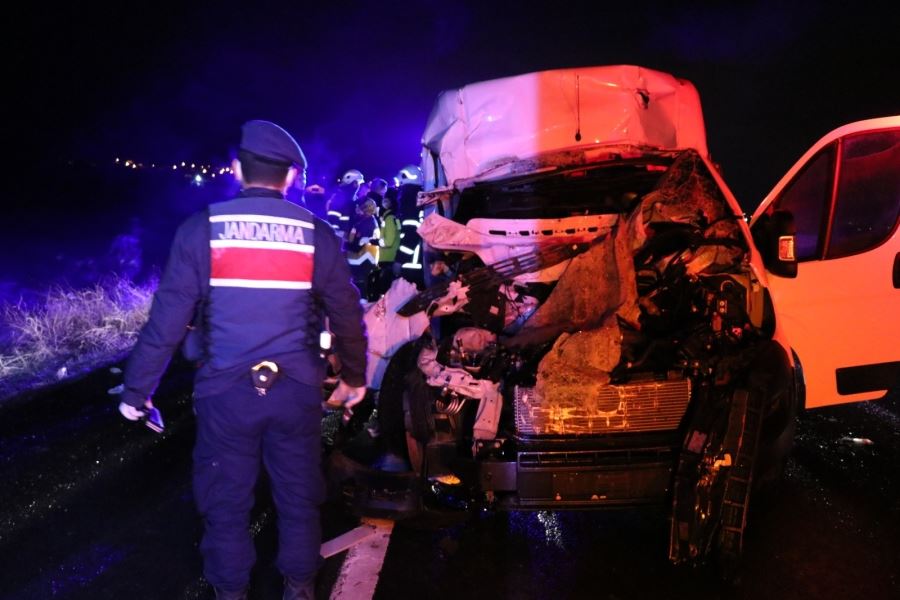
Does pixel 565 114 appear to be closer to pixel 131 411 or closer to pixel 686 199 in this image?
pixel 686 199

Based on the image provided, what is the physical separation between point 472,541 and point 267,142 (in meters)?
2.25

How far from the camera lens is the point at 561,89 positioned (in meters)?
4.61

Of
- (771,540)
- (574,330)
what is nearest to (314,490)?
(574,330)

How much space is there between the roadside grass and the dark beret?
456 centimetres

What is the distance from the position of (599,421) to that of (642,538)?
0.83 m

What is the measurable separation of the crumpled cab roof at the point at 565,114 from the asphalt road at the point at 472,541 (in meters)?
2.61

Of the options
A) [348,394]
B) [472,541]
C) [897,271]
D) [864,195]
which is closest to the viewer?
[348,394]

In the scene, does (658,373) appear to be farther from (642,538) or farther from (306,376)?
(306,376)

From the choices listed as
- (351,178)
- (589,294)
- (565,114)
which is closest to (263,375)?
(589,294)

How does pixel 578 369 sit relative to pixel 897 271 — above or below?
below

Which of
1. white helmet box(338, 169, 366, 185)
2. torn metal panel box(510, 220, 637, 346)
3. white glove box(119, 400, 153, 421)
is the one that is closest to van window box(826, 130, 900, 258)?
torn metal panel box(510, 220, 637, 346)

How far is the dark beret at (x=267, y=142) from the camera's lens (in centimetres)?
250

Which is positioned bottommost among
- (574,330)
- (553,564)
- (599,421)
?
(553,564)

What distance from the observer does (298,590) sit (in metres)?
2.66
